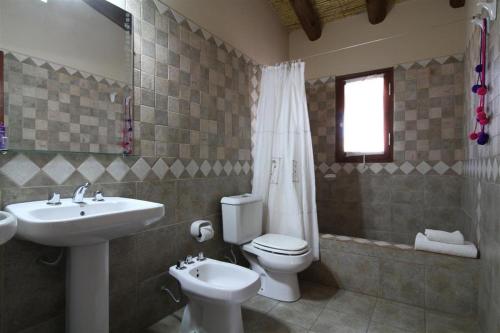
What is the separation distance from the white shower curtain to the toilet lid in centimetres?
18

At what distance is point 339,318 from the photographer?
6.23 feet

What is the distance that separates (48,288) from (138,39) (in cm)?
148

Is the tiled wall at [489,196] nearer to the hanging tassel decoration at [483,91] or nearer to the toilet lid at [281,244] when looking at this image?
the hanging tassel decoration at [483,91]

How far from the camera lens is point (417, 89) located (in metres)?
2.71

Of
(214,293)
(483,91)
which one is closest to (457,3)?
(483,91)

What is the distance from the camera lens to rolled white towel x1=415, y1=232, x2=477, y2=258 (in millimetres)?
1903


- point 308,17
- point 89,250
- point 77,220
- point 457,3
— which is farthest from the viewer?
point 308,17

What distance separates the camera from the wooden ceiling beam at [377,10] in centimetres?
267

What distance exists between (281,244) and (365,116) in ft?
5.93

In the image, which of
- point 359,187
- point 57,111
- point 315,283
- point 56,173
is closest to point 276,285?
point 315,283

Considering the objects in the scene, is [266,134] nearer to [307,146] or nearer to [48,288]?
[307,146]

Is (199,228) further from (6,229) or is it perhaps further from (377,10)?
(377,10)

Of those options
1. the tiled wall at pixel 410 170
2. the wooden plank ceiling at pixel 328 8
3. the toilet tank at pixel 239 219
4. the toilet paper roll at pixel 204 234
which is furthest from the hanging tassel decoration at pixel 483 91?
the toilet paper roll at pixel 204 234

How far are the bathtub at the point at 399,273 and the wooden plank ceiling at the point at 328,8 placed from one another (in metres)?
2.42
